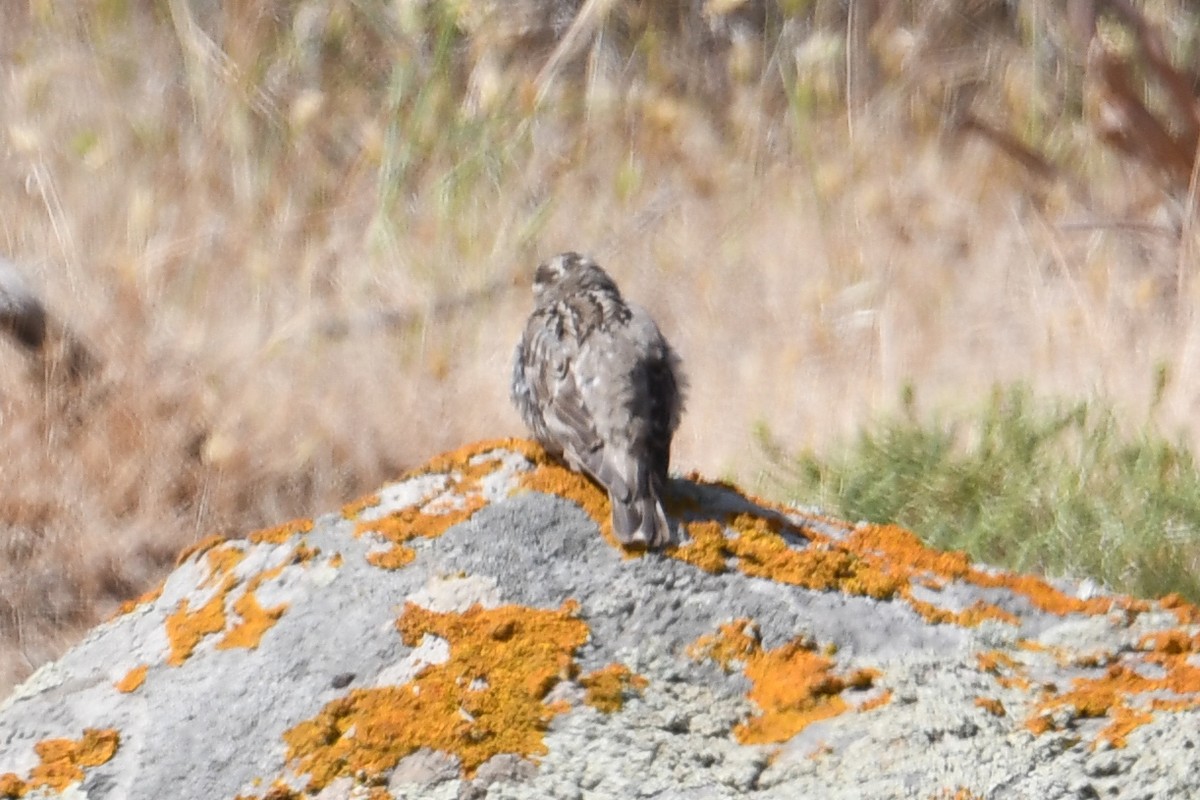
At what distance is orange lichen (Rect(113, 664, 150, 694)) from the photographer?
3057 millimetres

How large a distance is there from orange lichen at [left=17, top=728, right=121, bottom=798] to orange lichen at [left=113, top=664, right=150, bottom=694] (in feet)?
0.42

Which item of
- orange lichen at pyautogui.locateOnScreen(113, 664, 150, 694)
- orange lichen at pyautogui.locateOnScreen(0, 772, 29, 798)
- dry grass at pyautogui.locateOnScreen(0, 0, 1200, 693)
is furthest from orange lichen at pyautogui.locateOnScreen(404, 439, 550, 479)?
dry grass at pyautogui.locateOnScreen(0, 0, 1200, 693)

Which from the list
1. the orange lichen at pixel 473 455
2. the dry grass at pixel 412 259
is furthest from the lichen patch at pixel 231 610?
the dry grass at pixel 412 259

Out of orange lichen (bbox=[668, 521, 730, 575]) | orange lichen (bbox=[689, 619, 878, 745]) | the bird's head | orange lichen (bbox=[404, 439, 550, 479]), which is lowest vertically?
orange lichen (bbox=[689, 619, 878, 745])

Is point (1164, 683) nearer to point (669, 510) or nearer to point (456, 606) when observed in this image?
point (669, 510)

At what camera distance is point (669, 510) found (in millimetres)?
3332

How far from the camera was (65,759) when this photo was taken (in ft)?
9.46

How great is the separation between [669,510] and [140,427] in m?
2.17

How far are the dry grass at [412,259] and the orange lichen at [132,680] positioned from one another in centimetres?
134

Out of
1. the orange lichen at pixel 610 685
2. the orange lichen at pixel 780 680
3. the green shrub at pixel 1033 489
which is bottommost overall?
the green shrub at pixel 1033 489

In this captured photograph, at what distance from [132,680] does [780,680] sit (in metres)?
1.20

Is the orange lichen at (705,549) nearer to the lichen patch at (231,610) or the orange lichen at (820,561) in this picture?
the orange lichen at (820,561)

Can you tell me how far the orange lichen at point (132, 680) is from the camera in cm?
306

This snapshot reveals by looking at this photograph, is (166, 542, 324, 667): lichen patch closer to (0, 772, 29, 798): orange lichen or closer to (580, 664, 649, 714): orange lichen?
(0, 772, 29, 798): orange lichen
